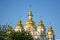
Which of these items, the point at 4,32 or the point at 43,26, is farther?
the point at 43,26

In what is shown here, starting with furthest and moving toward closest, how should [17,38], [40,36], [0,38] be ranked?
[40,36] < [17,38] < [0,38]

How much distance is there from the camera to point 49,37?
6328cm

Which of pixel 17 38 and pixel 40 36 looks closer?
pixel 17 38

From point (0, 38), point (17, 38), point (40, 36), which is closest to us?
point (0, 38)

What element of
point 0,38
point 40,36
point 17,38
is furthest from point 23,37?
point 40,36

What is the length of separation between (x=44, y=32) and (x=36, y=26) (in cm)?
217

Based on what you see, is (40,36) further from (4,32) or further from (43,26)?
(4,32)

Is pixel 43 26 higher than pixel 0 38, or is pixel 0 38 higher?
pixel 43 26

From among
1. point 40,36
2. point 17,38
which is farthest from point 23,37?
point 40,36

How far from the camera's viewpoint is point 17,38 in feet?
132

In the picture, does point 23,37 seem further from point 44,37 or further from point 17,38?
point 44,37

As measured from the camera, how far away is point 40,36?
201ft

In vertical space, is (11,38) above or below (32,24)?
below

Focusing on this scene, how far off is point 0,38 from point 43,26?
1100 inches
